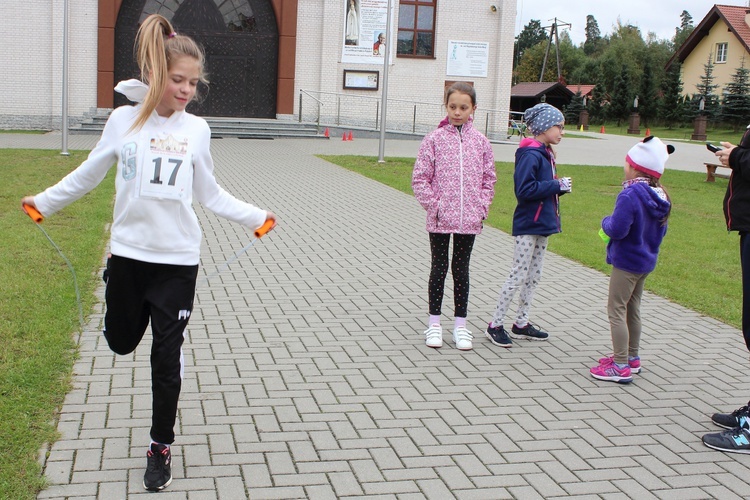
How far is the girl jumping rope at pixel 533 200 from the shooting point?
18.6 ft

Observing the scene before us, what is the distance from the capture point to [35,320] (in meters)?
5.83

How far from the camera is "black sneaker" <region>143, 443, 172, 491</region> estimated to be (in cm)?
356

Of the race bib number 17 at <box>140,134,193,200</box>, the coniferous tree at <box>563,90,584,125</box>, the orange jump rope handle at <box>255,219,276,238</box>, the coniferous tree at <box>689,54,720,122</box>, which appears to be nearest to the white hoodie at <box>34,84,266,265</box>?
the race bib number 17 at <box>140,134,193,200</box>

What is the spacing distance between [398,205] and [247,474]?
375 inches

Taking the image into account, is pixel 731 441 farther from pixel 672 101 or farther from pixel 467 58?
pixel 672 101

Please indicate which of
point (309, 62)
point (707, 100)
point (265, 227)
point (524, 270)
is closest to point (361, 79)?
point (309, 62)

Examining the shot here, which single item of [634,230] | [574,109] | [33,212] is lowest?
[634,230]

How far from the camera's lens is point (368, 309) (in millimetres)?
6867

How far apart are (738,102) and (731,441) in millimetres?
49055

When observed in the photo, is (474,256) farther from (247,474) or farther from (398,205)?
(247,474)

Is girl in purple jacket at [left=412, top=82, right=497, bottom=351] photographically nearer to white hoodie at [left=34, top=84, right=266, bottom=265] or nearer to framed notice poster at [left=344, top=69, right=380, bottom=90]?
white hoodie at [left=34, top=84, right=266, bottom=265]

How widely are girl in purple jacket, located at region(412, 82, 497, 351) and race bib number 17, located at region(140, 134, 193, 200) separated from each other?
7.44 feet

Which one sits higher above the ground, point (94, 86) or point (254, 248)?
point (94, 86)

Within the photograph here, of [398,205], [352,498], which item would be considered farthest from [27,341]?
[398,205]
